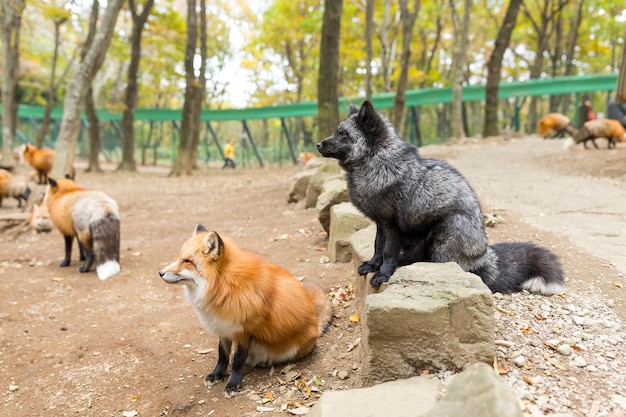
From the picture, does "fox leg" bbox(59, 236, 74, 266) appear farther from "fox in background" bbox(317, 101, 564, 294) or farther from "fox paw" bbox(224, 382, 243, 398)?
"fox in background" bbox(317, 101, 564, 294)

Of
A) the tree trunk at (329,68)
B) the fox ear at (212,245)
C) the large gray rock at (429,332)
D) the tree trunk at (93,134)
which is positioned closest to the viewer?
the large gray rock at (429,332)

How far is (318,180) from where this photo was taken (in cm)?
771

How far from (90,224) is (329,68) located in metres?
5.50

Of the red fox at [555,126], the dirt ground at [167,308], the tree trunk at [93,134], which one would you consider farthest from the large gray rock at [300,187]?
the tree trunk at [93,134]

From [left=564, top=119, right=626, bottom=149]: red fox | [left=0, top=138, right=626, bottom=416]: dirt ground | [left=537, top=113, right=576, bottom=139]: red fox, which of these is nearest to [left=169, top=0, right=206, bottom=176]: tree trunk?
[left=0, top=138, right=626, bottom=416]: dirt ground

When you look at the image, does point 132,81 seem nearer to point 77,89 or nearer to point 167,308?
point 77,89

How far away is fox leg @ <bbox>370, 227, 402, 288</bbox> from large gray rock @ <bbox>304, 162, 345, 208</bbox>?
4.32m

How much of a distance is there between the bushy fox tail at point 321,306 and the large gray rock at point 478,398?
1964 millimetres

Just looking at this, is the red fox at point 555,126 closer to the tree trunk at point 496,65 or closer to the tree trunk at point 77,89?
the tree trunk at point 496,65

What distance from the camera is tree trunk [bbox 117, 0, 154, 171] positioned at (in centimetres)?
1550

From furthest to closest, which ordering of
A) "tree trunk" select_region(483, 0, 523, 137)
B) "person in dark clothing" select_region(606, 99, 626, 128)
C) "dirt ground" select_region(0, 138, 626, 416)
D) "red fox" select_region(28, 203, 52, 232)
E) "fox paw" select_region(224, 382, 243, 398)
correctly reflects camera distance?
"tree trunk" select_region(483, 0, 523, 137)
"person in dark clothing" select_region(606, 99, 626, 128)
"red fox" select_region(28, 203, 52, 232)
"dirt ground" select_region(0, 138, 626, 416)
"fox paw" select_region(224, 382, 243, 398)

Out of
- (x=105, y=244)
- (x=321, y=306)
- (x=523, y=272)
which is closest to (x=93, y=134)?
(x=105, y=244)

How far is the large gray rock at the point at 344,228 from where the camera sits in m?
5.03

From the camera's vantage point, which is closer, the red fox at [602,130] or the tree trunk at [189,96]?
the red fox at [602,130]
